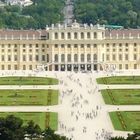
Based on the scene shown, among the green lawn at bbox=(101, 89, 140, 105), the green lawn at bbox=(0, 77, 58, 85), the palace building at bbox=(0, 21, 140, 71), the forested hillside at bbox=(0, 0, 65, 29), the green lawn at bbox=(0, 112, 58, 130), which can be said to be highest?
the forested hillside at bbox=(0, 0, 65, 29)

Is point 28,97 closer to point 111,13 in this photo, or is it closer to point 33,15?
point 111,13

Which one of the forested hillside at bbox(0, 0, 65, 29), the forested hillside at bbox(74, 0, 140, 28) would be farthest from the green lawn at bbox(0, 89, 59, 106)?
the forested hillside at bbox(74, 0, 140, 28)

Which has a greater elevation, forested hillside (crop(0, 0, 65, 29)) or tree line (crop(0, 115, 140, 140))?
forested hillside (crop(0, 0, 65, 29))

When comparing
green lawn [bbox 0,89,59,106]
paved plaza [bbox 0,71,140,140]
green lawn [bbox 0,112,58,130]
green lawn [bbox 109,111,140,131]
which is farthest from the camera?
green lawn [bbox 0,89,59,106]

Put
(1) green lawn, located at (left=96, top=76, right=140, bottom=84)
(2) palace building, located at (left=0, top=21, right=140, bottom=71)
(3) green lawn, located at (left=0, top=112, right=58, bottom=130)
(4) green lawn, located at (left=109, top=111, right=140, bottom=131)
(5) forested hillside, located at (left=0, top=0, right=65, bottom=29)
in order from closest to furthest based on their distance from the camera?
(4) green lawn, located at (left=109, top=111, right=140, bottom=131)
(3) green lawn, located at (left=0, top=112, right=58, bottom=130)
(1) green lawn, located at (left=96, top=76, right=140, bottom=84)
(2) palace building, located at (left=0, top=21, right=140, bottom=71)
(5) forested hillside, located at (left=0, top=0, right=65, bottom=29)

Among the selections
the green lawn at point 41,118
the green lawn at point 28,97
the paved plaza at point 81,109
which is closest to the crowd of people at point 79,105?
the paved plaza at point 81,109

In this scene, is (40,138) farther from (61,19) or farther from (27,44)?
(61,19)

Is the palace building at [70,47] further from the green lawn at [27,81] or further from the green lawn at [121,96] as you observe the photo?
the green lawn at [121,96]

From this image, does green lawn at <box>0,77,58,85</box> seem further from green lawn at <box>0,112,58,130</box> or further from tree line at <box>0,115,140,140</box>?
tree line at <box>0,115,140,140</box>

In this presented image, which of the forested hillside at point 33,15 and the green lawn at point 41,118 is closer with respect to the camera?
the green lawn at point 41,118
